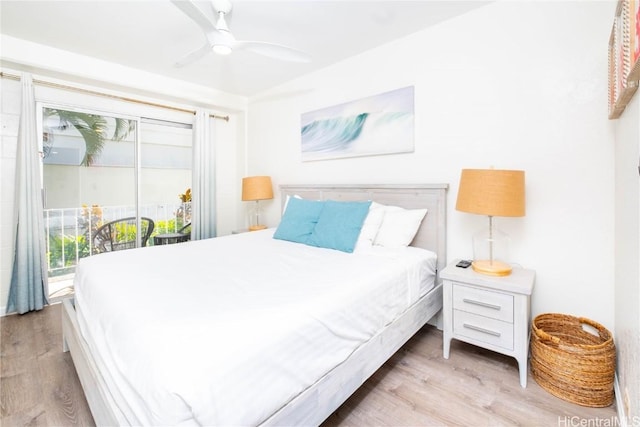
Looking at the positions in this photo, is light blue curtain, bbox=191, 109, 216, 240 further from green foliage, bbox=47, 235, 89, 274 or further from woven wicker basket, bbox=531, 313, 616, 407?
woven wicker basket, bbox=531, 313, 616, 407

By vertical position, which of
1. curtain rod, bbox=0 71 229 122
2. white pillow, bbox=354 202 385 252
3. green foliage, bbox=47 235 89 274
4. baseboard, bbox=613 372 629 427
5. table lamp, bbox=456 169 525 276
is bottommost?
baseboard, bbox=613 372 629 427

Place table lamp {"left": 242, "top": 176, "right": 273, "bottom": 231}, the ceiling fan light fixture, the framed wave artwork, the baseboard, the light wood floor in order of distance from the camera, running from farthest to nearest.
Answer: table lamp {"left": 242, "top": 176, "right": 273, "bottom": 231} → the framed wave artwork → the ceiling fan light fixture → the light wood floor → the baseboard

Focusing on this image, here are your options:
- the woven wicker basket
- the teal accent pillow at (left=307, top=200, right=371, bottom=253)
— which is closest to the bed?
the teal accent pillow at (left=307, top=200, right=371, bottom=253)

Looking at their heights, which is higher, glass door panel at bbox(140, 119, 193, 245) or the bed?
glass door panel at bbox(140, 119, 193, 245)

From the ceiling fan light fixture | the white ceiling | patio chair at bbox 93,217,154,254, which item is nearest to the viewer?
the ceiling fan light fixture

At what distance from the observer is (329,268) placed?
184 cm

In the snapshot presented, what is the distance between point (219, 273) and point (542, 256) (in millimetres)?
2105

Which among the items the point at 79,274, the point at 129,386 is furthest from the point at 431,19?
the point at 79,274

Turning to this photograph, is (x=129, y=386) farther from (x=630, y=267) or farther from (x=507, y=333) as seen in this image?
(x=630, y=267)

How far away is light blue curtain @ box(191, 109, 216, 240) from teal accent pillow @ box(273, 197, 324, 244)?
1.56 metres

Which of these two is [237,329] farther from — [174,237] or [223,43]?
[174,237]

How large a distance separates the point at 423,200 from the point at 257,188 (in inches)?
79.9

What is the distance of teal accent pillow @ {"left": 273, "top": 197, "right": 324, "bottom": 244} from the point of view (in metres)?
2.64

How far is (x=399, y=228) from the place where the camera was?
240cm
